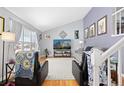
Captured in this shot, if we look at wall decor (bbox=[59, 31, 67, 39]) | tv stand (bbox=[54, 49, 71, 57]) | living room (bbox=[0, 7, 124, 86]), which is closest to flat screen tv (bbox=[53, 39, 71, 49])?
tv stand (bbox=[54, 49, 71, 57])

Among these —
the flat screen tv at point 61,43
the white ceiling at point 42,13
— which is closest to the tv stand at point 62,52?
the flat screen tv at point 61,43

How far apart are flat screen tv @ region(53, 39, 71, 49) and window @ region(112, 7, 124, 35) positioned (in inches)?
249

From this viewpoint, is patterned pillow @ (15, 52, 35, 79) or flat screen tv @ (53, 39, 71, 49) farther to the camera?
flat screen tv @ (53, 39, 71, 49)

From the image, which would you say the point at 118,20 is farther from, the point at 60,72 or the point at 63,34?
the point at 63,34

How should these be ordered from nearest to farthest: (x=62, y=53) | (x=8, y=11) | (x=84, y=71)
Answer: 1. (x=84, y=71)
2. (x=8, y=11)
3. (x=62, y=53)

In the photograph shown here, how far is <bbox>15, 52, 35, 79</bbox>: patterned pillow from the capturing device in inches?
127

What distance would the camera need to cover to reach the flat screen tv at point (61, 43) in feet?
33.8

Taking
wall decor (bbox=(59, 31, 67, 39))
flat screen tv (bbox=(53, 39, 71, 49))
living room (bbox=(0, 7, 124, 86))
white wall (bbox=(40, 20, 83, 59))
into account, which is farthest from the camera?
wall decor (bbox=(59, 31, 67, 39))

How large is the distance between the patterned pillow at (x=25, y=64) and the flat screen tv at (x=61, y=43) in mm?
7035

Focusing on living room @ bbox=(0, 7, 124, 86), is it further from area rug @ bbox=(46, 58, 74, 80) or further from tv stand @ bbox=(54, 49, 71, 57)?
tv stand @ bbox=(54, 49, 71, 57)

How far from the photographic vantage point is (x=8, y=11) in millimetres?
4539

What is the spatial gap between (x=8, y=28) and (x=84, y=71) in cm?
282
